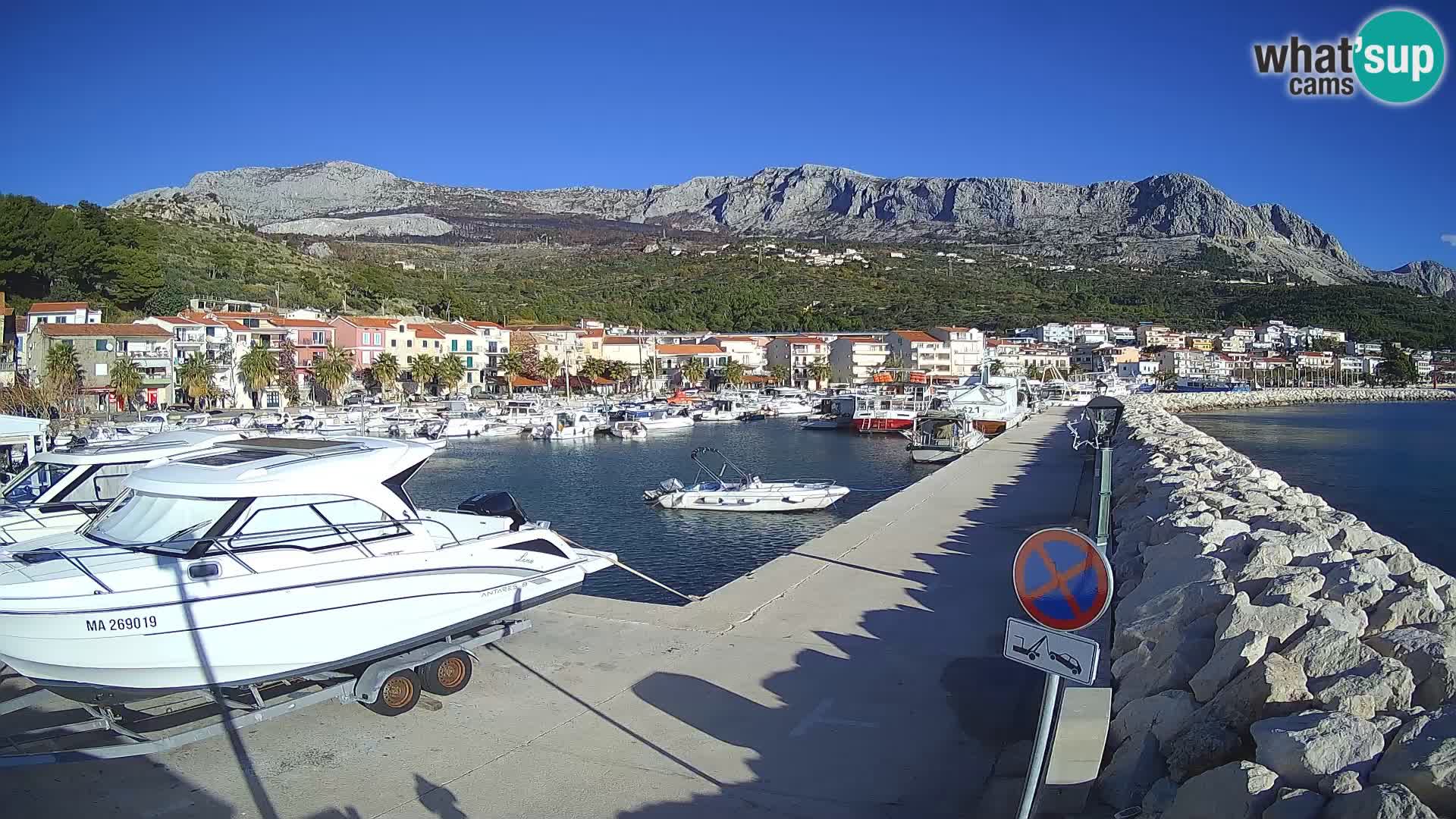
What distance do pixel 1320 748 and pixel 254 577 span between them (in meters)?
6.33

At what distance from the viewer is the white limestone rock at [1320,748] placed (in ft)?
14.5

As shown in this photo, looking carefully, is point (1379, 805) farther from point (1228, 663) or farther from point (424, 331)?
point (424, 331)

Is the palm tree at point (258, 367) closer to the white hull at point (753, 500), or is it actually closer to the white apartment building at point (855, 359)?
the white hull at point (753, 500)

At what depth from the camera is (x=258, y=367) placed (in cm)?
6203

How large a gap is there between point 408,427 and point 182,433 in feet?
147

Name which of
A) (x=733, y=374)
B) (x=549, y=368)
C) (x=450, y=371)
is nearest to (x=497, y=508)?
(x=450, y=371)

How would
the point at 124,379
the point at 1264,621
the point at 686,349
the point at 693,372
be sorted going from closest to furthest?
1. the point at 1264,621
2. the point at 124,379
3. the point at 693,372
4. the point at 686,349

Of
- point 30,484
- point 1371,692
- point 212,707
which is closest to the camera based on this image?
point 1371,692

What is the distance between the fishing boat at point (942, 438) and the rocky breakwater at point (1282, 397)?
45237mm

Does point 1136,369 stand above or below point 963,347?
below

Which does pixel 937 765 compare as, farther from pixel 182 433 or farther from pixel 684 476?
pixel 684 476

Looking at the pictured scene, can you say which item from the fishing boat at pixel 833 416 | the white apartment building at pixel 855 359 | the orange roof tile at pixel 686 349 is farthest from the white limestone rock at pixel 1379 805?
the white apartment building at pixel 855 359

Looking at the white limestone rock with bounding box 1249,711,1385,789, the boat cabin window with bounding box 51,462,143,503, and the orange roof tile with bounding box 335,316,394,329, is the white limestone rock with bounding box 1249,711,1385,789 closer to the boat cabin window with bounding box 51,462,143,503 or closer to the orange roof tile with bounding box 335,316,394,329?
the boat cabin window with bounding box 51,462,143,503

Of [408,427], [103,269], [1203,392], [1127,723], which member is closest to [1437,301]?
[1203,392]
